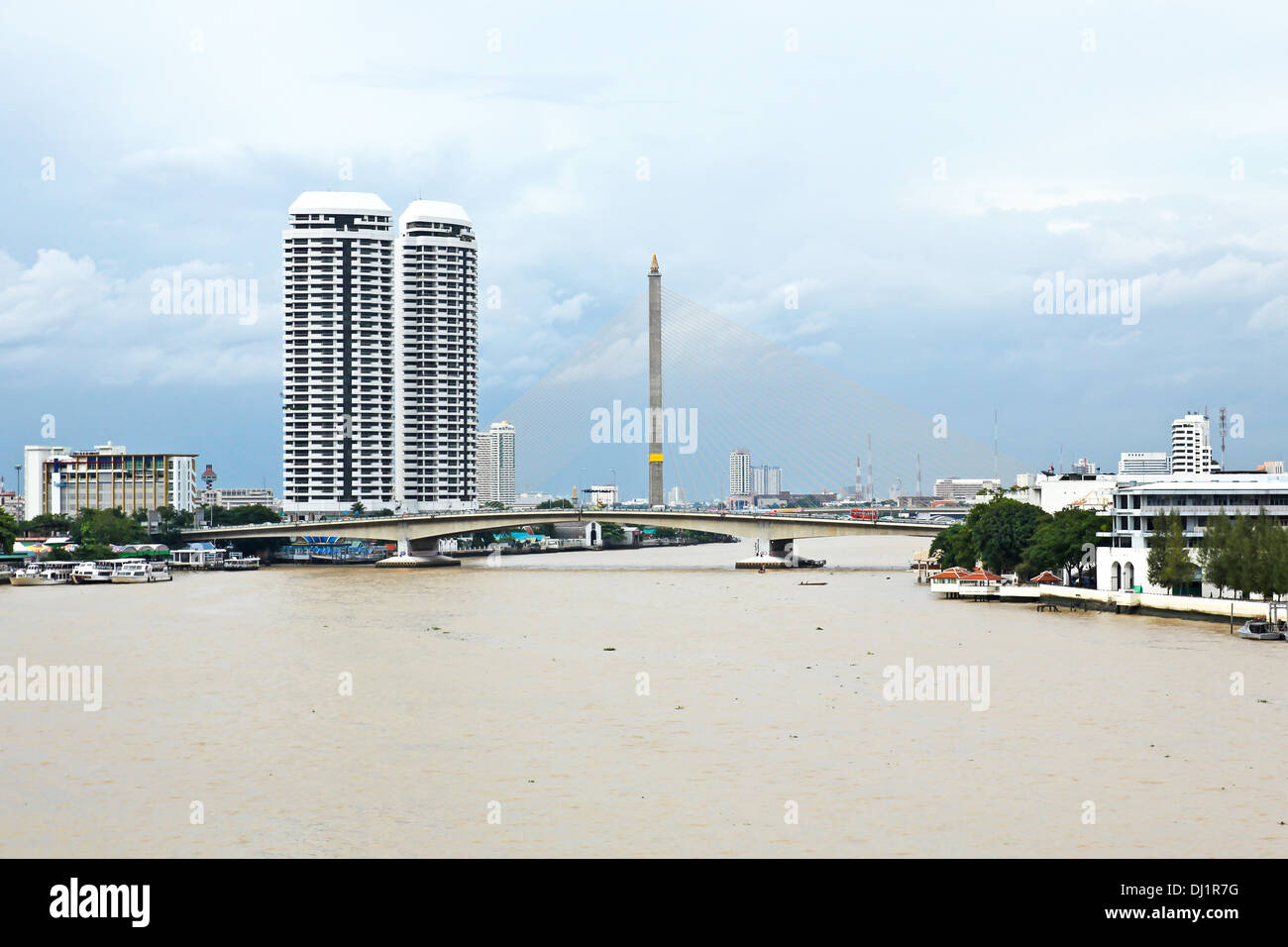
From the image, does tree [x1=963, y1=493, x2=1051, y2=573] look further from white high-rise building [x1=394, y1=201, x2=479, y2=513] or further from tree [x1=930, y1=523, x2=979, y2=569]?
white high-rise building [x1=394, y1=201, x2=479, y2=513]

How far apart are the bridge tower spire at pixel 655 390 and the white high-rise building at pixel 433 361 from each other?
24.2 meters

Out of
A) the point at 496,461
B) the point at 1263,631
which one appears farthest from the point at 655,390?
the point at 496,461

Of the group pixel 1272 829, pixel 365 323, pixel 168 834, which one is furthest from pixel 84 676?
pixel 365 323

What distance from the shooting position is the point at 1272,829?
11.5 metres

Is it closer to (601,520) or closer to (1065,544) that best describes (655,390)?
(601,520)

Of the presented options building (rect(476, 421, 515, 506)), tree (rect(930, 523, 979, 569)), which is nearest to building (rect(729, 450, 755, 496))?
building (rect(476, 421, 515, 506))

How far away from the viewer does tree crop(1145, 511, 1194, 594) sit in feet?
106

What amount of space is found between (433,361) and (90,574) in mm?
43348

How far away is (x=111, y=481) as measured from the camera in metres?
92.1

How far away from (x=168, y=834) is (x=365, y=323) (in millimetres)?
81127

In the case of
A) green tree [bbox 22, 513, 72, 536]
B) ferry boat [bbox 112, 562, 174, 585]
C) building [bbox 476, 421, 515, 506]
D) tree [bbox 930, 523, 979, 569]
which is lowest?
ferry boat [bbox 112, 562, 174, 585]

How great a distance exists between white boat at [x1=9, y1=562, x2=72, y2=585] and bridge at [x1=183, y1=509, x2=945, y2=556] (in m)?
15.4

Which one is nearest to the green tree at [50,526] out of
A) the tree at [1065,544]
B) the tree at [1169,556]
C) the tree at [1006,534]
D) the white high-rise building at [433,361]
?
the white high-rise building at [433,361]

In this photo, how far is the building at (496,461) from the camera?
16338cm
